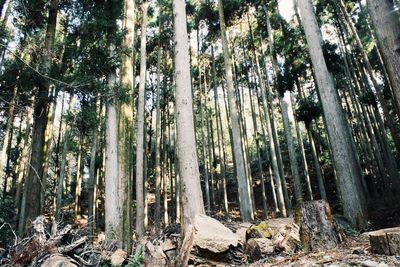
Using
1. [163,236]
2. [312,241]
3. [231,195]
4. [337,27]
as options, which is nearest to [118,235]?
[163,236]

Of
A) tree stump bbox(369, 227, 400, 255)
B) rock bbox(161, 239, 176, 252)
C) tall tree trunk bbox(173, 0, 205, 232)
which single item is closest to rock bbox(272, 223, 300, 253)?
tall tree trunk bbox(173, 0, 205, 232)

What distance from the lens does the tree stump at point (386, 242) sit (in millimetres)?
2963

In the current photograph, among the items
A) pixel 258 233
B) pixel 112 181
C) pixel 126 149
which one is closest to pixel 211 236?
pixel 258 233

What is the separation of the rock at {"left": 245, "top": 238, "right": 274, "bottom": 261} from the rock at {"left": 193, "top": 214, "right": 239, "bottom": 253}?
58 cm

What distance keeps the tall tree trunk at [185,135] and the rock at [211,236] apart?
6.8 inches

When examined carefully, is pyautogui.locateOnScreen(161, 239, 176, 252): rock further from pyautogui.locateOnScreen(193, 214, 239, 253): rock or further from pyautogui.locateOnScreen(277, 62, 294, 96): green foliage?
pyautogui.locateOnScreen(277, 62, 294, 96): green foliage

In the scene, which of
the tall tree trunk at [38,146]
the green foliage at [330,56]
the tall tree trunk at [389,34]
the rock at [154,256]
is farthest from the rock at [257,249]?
the green foliage at [330,56]

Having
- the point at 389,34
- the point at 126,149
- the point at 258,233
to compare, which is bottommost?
the point at 258,233

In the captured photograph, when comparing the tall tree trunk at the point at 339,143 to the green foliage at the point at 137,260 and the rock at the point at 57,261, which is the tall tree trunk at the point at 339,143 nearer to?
the green foliage at the point at 137,260

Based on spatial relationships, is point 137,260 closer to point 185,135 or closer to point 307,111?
point 185,135

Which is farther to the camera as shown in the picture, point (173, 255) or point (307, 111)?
point (307, 111)

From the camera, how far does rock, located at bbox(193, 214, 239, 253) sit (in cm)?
390

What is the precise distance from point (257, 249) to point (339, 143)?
3875 millimetres

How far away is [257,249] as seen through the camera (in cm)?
467
